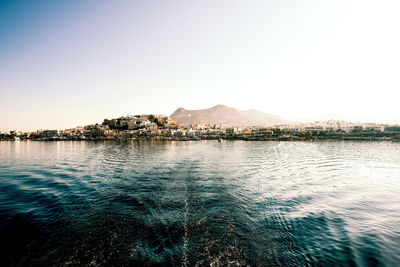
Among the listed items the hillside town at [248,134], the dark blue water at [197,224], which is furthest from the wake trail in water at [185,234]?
the hillside town at [248,134]

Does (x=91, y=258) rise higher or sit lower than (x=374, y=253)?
higher

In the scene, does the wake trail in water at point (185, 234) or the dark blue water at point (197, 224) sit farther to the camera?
the dark blue water at point (197, 224)

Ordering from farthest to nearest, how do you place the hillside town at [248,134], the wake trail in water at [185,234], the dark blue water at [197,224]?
the hillside town at [248,134]
the dark blue water at [197,224]
the wake trail in water at [185,234]

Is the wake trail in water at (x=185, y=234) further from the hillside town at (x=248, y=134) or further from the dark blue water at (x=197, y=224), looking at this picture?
the hillside town at (x=248, y=134)

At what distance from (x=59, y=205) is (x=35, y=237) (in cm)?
407

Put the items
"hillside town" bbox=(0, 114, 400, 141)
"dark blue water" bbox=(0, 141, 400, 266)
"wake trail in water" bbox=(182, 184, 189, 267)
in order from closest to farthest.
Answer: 1. "wake trail in water" bbox=(182, 184, 189, 267)
2. "dark blue water" bbox=(0, 141, 400, 266)
3. "hillside town" bbox=(0, 114, 400, 141)

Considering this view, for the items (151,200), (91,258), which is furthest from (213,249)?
(151,200)

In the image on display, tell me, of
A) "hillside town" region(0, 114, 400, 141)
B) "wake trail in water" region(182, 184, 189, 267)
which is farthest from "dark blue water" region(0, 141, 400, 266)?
"hillside town" region(0, 114, 400, 141)

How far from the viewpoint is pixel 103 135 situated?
557 ft

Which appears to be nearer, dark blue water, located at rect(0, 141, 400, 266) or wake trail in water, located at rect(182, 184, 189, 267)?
wake trail in water, located at rect(182, 184, 189, 267)

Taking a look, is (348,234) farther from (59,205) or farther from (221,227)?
(59,205)

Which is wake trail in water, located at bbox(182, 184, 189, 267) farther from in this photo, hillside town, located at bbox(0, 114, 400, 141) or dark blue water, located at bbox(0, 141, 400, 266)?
hillside town, located at bbox(0, 114, 400, 141)

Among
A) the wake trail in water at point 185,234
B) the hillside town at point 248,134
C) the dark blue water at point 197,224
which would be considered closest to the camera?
the wake trail in water at point 185,234

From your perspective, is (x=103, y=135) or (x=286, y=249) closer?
(x=286, y=249)
